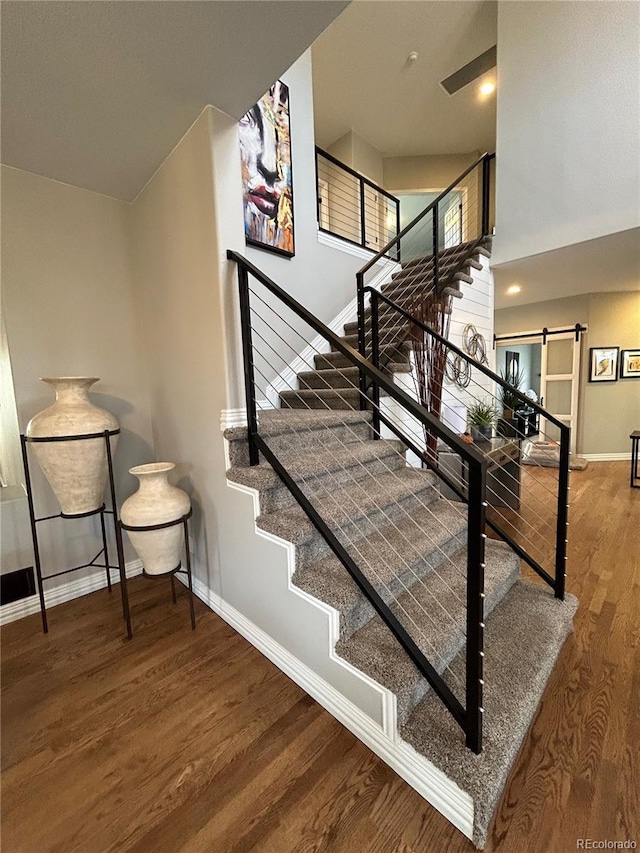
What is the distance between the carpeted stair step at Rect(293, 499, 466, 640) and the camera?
140cm

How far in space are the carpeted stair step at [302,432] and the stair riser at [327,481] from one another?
22cm

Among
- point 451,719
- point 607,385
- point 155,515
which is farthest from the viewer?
point 607,385

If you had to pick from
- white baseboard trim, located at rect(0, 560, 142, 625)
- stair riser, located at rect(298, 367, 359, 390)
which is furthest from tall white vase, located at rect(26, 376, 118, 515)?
stair riser, located at rect(298, 367, 359, 390)

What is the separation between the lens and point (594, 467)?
5391 mm

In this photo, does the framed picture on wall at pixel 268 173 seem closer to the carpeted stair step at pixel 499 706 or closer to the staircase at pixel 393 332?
the staircase at pixel 393 332

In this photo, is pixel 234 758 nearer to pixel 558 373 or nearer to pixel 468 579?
pixel 468 579

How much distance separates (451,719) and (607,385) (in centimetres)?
645

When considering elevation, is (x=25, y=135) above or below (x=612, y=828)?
above

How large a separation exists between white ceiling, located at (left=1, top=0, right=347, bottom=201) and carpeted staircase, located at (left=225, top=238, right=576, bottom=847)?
1.46 metres

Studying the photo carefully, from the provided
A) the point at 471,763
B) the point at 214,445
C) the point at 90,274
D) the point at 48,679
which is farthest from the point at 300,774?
the point at 90,274

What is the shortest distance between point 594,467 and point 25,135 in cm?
695

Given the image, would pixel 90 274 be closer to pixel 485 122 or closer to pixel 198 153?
pixel 198 153

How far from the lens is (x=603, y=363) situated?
18.8 ft

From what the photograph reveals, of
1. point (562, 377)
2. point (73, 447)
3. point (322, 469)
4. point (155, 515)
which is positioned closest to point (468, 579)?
point (322, 469)
